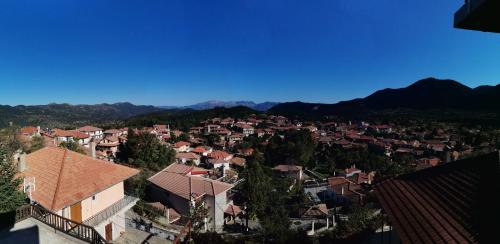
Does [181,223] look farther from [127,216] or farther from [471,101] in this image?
[471,101]

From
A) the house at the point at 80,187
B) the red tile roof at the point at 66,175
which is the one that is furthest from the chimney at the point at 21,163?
the red tile roof at the point at 66,175

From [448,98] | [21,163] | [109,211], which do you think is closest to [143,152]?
[109,211]

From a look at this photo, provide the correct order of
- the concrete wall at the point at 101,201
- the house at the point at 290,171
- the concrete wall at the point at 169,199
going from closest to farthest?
the concrete wall at the point at 101,201, the concrete wall at the point at 169,199, the house at the point at 290,171

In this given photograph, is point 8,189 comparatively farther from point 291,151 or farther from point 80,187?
point 291,151

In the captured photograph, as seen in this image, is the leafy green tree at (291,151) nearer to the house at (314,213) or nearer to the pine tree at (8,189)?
the house at (314,213)

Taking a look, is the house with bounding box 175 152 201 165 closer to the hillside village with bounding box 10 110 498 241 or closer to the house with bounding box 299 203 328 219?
the hillside village with bounding box 10 110 498 241

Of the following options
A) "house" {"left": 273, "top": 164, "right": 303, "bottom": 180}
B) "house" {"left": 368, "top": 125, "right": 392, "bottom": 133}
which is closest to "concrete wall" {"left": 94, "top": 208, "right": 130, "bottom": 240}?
"house" {"left": 273, "top": 164, "right": 303, "bottom": 180}
